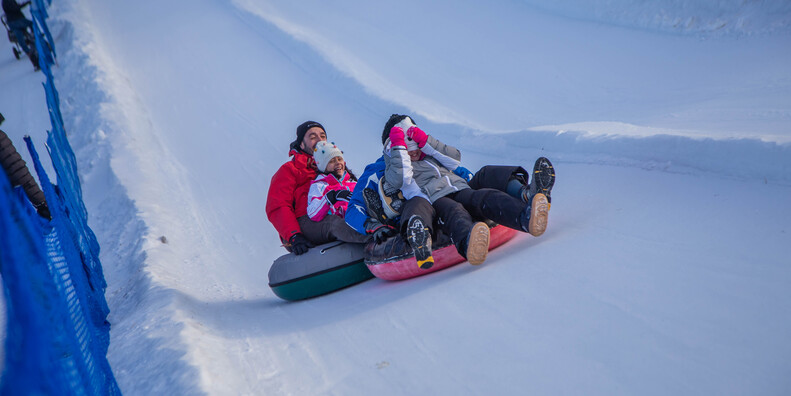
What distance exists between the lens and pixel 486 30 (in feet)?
33.8

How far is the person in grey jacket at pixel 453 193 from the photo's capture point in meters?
3.00

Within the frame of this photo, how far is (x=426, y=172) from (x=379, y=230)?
0.49 metres

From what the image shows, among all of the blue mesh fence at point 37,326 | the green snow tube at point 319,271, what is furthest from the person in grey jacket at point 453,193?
the blue mesh fence at point 37,326

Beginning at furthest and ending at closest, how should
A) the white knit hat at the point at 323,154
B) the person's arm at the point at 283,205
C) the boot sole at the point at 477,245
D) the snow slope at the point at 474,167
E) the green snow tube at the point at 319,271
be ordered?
1. the white knit hat at the point at 323,154
2. the person's arm at the point at 283,205
3. the green snow tube at the point at 319,271
4. the boot sole at the point at 477,245
5. the snow slope at the point at 474,167

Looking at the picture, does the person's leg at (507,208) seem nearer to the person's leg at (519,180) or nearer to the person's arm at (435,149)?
the person's leg at (519,180)

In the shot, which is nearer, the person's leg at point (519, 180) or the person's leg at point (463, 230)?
the person's leg at point (463, 230)

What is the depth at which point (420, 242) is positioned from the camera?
3.04 metres

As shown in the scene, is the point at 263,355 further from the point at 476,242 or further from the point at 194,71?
the point at 194,71

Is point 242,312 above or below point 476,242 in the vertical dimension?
below

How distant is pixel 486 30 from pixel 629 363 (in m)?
9.23

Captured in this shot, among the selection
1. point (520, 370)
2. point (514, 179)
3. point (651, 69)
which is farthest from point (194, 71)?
point (520, 370)

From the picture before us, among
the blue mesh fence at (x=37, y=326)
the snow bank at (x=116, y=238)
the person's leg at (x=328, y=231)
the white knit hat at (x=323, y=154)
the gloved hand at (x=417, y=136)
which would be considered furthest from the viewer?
the white knit hat at (x=323, y=154)

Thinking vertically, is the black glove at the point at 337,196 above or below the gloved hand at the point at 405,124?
below

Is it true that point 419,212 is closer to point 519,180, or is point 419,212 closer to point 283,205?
point 519,180
